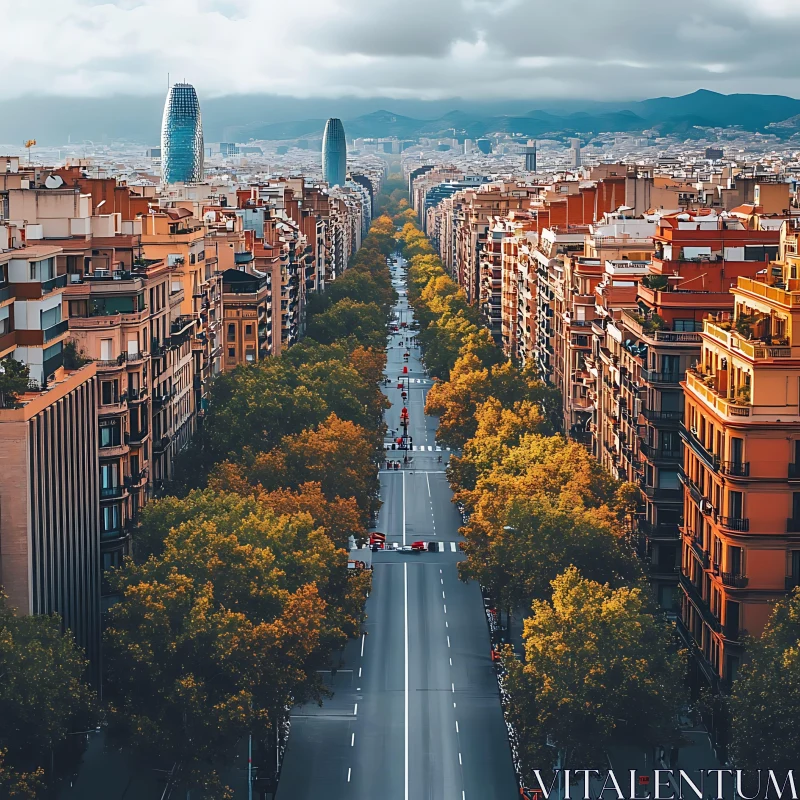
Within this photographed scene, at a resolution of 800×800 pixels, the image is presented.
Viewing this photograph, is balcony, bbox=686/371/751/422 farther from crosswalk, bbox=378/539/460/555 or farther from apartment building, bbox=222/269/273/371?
apartment building, bbox=222/269/273/371

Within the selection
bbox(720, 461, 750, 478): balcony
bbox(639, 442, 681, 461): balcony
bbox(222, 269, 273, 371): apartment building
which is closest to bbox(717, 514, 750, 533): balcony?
bbox(720, 461, 750, 478): balcony

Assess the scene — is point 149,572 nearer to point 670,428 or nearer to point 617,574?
point 617,574

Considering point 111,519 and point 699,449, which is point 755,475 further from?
point 111,519

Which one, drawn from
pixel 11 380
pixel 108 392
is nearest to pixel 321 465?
pixel 108 392

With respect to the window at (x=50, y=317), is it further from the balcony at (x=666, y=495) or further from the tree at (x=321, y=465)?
the balcony at (x=666, y=495)

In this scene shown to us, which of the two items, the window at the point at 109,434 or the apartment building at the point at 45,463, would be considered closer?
the apartment building at the point at 45,463

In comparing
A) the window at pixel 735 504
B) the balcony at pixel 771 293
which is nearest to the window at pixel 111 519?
the window at pixel 735 504
